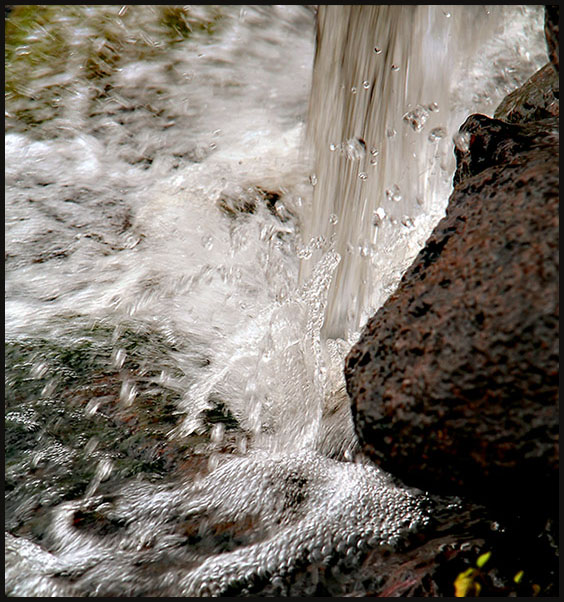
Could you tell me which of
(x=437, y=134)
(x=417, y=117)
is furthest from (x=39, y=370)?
(x=437, y=134)

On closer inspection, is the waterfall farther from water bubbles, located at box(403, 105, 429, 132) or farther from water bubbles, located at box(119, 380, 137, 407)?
water bubbles, located at box(119, 380, 137, 407)

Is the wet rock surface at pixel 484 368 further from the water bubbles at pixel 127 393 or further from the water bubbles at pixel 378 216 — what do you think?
the water bubbles at pixel 378 216

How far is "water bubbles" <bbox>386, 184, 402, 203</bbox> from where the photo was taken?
4195 millimetres

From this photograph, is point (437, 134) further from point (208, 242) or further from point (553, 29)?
point (208, 242)

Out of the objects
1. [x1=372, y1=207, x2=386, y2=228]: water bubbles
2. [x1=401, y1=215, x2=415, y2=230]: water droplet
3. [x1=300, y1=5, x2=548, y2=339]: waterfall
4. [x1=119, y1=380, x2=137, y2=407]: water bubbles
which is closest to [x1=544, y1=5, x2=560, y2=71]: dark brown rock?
[x1=300, y1=5, x2=548, y2=339]: waterfall

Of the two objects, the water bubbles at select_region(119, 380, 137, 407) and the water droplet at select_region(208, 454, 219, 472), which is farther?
the water bubbles at select_region(119, 380, 137, 407)

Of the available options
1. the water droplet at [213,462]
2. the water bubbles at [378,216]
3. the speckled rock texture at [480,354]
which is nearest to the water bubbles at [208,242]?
the water bubbles at [378,216]

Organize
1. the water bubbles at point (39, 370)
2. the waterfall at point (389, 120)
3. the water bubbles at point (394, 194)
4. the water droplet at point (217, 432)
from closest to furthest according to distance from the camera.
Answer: the water droplet at point (217, 432)
the water bubbles at point (39, 370)
the waterfall at point (389, 120)
the water bubbles at point (394, 194)

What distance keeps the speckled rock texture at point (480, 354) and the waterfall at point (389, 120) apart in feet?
5.70

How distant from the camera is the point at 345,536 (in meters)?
2.27

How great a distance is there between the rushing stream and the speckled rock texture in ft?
1.69

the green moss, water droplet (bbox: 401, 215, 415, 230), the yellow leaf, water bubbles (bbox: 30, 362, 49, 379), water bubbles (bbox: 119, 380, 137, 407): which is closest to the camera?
the yellow leaf

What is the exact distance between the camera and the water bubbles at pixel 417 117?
4.09 metres

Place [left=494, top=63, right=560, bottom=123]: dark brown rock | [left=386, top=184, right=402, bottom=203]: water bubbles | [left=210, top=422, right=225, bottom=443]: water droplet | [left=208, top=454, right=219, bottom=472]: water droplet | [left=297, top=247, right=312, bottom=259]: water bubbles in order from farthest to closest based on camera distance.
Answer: [left=297, top=247, right=312, bottom=259]: water bubbles
[left=386, top=184, right=402, bottom=203]: water bubbles
[left=210, top=422, right=225, bottom=443]: water droplet
[left=208, top=454, right=219, bottom=472]: water droplet
[left=494, top=63, right=560, bottom=123]: dark brown rock
